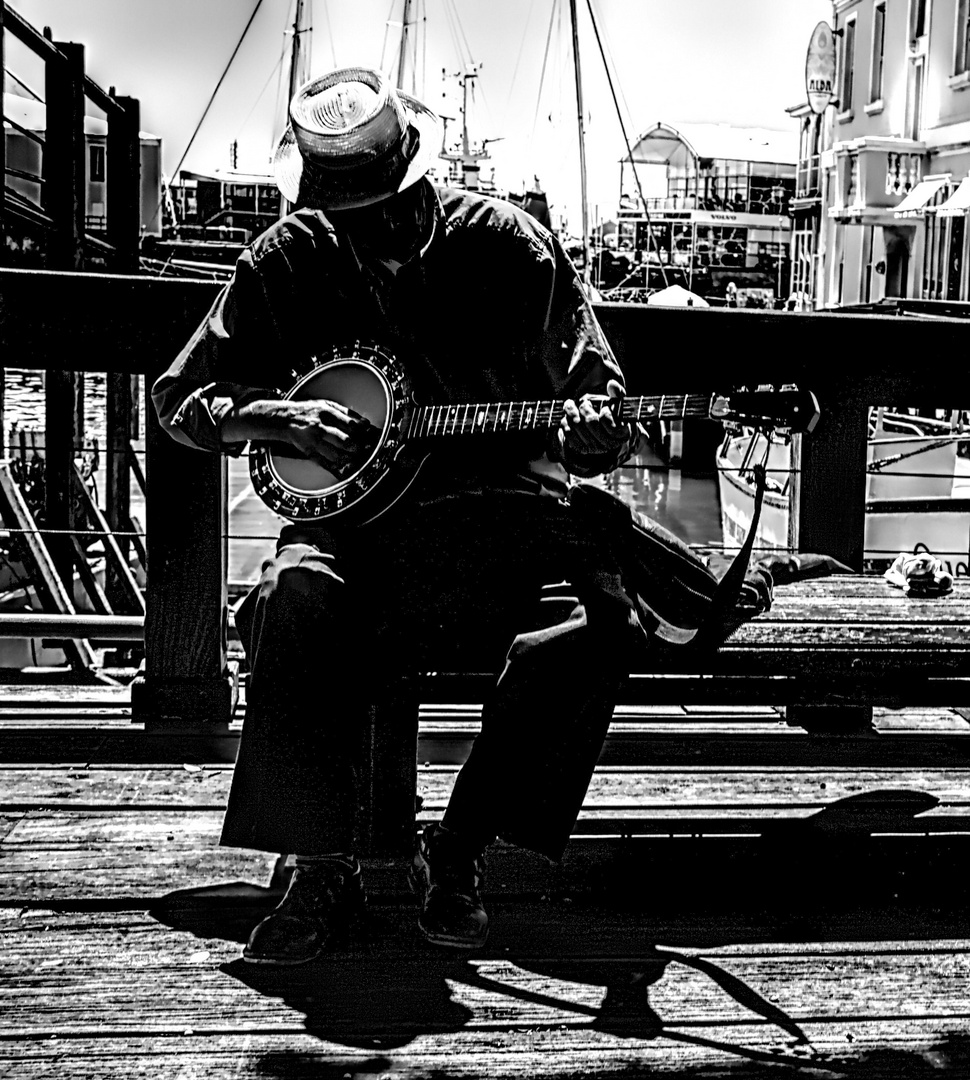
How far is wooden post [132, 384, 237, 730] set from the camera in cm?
376

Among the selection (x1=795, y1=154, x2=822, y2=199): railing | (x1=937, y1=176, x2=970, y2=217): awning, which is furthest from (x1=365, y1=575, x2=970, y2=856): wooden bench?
(x1=795, y1=154, x2=822, y2=199): railing

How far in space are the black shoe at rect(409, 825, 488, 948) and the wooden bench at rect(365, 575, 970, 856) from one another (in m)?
0.27

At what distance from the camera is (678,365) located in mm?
3680

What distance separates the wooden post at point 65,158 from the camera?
8.12 metres

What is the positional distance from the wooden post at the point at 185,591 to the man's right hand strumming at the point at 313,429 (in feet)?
2.88

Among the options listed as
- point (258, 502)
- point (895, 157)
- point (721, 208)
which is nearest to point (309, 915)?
point (258, 502)

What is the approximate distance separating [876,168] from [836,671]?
3193 cm

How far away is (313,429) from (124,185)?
8188mm

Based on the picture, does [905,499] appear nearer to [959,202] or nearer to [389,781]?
[389,781]

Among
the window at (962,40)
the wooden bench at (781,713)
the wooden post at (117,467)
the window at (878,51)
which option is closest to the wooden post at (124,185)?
the wooden post at (117,467)

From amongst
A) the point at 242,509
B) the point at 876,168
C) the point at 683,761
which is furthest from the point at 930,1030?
the point at 876,168

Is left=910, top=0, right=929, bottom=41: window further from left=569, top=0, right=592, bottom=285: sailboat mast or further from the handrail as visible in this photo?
the handrail

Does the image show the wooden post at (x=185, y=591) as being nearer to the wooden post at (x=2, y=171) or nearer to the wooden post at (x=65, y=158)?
the wooden post at (x=2, y=171)

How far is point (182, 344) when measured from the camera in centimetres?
363
